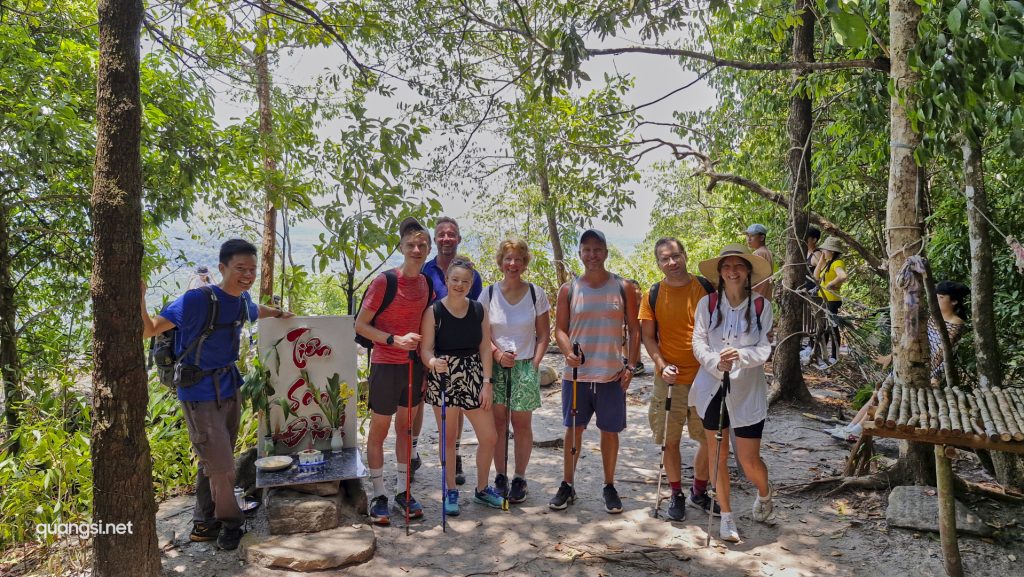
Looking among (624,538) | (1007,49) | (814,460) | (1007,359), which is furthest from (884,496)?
(1007,49)

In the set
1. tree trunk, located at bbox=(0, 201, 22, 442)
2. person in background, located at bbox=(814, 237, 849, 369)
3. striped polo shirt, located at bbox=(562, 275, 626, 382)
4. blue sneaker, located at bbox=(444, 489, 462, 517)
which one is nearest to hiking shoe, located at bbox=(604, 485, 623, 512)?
striped polo shirt, located at bbox=(562, 275, 626, 382)

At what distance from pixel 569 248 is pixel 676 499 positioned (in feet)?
31.2

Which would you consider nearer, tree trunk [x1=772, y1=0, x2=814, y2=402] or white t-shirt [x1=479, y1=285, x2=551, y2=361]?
white t-shirt [x1=479, y1=285, x2=551, y2=361]

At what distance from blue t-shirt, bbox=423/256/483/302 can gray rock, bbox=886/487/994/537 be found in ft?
10.00

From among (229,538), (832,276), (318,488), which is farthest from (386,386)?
(832,276)

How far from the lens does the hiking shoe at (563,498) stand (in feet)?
14.0

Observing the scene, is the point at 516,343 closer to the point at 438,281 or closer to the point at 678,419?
the point at 438,281

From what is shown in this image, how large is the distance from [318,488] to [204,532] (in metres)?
0.67

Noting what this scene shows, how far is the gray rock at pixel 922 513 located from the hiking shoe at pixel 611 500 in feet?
5.42

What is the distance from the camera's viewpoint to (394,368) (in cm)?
412

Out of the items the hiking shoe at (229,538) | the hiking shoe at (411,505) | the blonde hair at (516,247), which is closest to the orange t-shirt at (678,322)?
the blonde hair at (516,247)

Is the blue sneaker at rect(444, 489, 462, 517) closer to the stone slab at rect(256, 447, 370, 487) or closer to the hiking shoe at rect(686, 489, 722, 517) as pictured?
the stone slab at rect(256, 447, 370, 487)

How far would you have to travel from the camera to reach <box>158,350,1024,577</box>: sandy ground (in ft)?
11.2

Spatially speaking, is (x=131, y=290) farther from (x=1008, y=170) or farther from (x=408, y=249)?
(x=1008, y=170)
